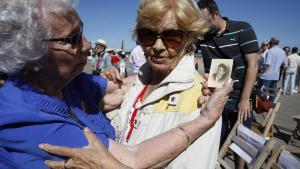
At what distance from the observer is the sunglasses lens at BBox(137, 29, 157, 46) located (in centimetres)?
207

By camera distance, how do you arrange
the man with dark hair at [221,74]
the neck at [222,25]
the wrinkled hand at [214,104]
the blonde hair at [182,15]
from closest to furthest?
the wrinkled hand at [214,104]
the man with dark hair at [221,74]
the blonde hair at [182,15]
the neck at [222,25]

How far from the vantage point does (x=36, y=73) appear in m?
1.50

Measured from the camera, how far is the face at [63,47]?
1.44 metres

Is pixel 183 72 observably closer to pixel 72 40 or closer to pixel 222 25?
pixel 72 40

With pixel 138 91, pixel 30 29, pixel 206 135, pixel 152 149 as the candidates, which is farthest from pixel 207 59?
pixel 30 29

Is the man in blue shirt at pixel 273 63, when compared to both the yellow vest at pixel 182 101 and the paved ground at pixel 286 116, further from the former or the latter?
the yellow vest at pixel 182 101

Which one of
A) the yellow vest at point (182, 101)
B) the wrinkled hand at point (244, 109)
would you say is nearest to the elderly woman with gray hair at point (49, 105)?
the yellow vest at point (182, 101)

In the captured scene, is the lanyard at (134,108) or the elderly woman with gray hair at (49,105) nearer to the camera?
the elderly woman with gray hair at (49,105)

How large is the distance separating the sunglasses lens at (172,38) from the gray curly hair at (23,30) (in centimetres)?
78

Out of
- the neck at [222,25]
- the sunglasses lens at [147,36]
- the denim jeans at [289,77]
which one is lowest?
the denim jeans at [289,77]

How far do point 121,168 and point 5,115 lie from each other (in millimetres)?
590

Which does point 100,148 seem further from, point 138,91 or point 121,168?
point 138,91

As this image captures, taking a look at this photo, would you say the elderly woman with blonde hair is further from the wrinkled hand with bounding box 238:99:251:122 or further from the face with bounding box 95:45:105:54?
the face with bounding box 95:45:105:54

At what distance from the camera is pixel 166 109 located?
1.83 meters
